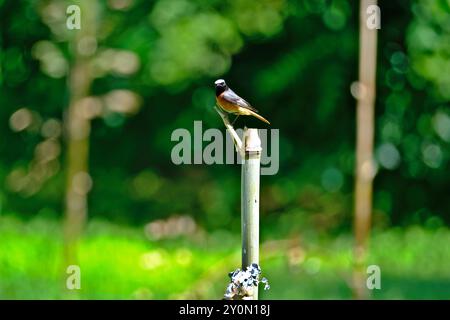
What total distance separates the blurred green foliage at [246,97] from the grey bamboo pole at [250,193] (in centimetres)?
308

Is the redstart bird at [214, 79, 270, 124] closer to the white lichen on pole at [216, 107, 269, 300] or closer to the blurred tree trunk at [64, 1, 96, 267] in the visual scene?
the white lichen on pole at [216, 107, 269, 300]

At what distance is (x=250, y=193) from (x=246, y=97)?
3.69 m

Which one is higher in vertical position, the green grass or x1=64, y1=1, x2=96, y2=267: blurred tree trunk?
x1=64, y1=1, x2=96, y2=267: blurred tree trunk

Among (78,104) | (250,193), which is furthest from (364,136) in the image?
(250,193)

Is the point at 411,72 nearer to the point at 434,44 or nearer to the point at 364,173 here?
the point at 434,44

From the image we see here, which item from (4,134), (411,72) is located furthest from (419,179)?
(4,134)

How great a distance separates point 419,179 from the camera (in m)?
6.20

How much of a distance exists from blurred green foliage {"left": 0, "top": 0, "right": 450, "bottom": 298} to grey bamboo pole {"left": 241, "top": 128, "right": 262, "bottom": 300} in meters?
3.08

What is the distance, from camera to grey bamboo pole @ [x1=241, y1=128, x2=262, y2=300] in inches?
100

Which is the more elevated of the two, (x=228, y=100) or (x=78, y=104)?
(x=78, y=104)

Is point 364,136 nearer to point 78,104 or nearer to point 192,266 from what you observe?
point 192,266

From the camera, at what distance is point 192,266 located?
4902 mm

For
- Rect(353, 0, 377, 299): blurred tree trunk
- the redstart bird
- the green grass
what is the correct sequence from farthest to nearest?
Rect(353, 0, 377, 299): blurred tree trunk < the green grass < the redstart bird

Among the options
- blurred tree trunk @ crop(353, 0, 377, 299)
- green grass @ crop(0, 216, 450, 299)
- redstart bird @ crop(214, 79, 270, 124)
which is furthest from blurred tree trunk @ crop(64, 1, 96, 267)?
redstart bird @ crop(214, 79, 270, 124)
